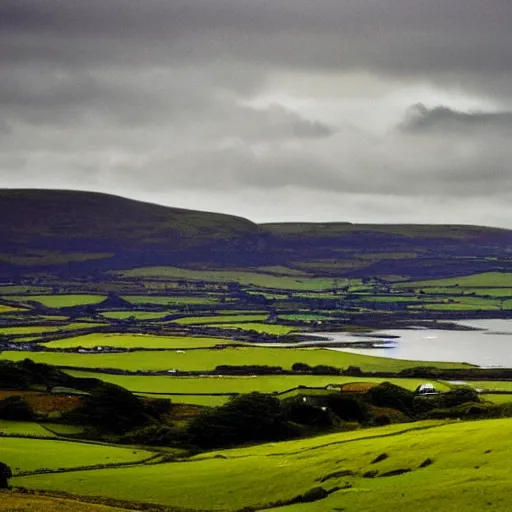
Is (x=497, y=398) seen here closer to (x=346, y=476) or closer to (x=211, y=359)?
(x=211, y=359)

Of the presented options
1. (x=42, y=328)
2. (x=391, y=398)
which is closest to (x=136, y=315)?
(x=42, y=328)

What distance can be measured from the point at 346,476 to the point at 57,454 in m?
17.9

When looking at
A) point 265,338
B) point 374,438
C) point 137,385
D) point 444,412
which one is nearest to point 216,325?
point 265,338

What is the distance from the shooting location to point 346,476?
41625mm

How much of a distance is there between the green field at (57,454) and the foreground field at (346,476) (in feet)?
8.35

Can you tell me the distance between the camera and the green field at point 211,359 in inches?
3962

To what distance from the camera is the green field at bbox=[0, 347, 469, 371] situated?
10062 cm

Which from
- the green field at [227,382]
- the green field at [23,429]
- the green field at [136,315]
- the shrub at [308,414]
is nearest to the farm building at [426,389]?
the green field at [227,382]

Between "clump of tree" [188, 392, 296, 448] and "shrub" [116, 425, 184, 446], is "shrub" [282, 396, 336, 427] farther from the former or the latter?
"shrub" [116, 425, 184, 446]

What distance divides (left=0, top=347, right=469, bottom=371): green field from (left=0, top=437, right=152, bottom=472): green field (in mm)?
40091

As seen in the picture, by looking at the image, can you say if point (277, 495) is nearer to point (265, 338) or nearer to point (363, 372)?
point (363, 372)

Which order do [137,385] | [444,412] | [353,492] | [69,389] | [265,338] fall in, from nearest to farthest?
[353,492]
[444,412]
[69,389]
[137,385]
[265,338]

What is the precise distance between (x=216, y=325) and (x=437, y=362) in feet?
189

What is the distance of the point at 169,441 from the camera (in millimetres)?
60469
